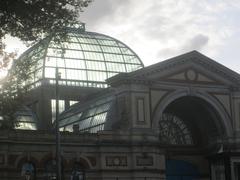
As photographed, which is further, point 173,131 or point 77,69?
point 77,69

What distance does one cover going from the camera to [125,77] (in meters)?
71.4

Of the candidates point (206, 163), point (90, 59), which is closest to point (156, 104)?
point (206, 163)

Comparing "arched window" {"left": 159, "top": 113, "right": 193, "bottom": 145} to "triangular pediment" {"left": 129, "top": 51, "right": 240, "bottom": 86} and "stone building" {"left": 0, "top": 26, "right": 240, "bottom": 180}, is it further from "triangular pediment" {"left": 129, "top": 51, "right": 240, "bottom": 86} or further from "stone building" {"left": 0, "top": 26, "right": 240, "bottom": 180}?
"triangular pediment" {"left": 129, "top": 51, "right": 240, "bottom": 86}

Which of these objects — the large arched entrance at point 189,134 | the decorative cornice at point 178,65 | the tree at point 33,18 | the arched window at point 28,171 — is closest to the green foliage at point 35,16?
the tree at point 33,18

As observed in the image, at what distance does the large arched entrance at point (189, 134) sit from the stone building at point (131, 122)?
130mm

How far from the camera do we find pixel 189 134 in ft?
275

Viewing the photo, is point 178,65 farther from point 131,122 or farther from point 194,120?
point 131,122

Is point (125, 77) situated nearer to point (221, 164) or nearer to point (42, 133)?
point (42, 133)

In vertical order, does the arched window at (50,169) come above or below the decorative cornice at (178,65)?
below

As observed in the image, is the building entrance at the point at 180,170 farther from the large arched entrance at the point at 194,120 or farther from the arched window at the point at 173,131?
the large arched entrance at the point at 194,120

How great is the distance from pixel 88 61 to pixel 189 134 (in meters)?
20.2

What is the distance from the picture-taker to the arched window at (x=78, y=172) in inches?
2685

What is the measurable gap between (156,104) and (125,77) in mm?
5262

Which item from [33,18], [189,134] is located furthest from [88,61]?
[33,18]
